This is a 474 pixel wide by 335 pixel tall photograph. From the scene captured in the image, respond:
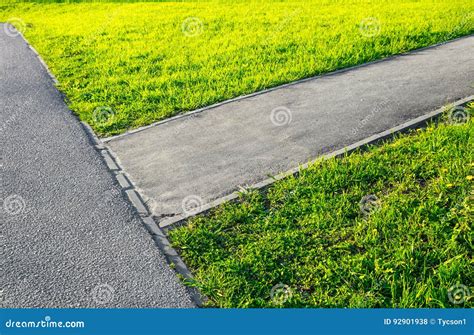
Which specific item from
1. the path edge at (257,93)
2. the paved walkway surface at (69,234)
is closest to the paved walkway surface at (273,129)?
the path edge at (257,93)

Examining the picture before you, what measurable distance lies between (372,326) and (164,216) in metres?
2.34

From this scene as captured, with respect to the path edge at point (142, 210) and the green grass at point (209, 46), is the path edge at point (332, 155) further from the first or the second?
the green grass at point (209, 46)

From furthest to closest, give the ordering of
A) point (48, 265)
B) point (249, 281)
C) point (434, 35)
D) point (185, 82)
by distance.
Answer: point (434, 35), point (185, 82), point (48, 265), point (249, 281)

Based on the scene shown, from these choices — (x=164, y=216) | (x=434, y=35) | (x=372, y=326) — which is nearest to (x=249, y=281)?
(x=372, y=326)

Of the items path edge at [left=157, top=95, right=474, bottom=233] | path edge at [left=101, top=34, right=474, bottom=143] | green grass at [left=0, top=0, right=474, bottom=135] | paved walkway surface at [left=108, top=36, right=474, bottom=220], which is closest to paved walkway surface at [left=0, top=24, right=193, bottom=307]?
path edge at [left=157, top=95, right=474, bottom=233]

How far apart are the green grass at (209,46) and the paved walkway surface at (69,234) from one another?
42.0 inches

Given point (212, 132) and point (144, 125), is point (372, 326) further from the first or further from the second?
point (144, 125)

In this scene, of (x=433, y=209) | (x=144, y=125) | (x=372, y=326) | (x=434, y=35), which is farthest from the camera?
(x=434, y=35)

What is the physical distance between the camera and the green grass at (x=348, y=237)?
365cm

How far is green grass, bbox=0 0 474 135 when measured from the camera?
820 centimetres

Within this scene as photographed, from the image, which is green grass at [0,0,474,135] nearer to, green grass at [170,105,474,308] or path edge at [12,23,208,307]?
path edge at [12,23,208,307]

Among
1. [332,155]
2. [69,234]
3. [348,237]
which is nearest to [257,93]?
[332,155]

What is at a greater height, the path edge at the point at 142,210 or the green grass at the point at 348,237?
the path edge at the point at 142,210

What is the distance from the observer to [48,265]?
4.13m
